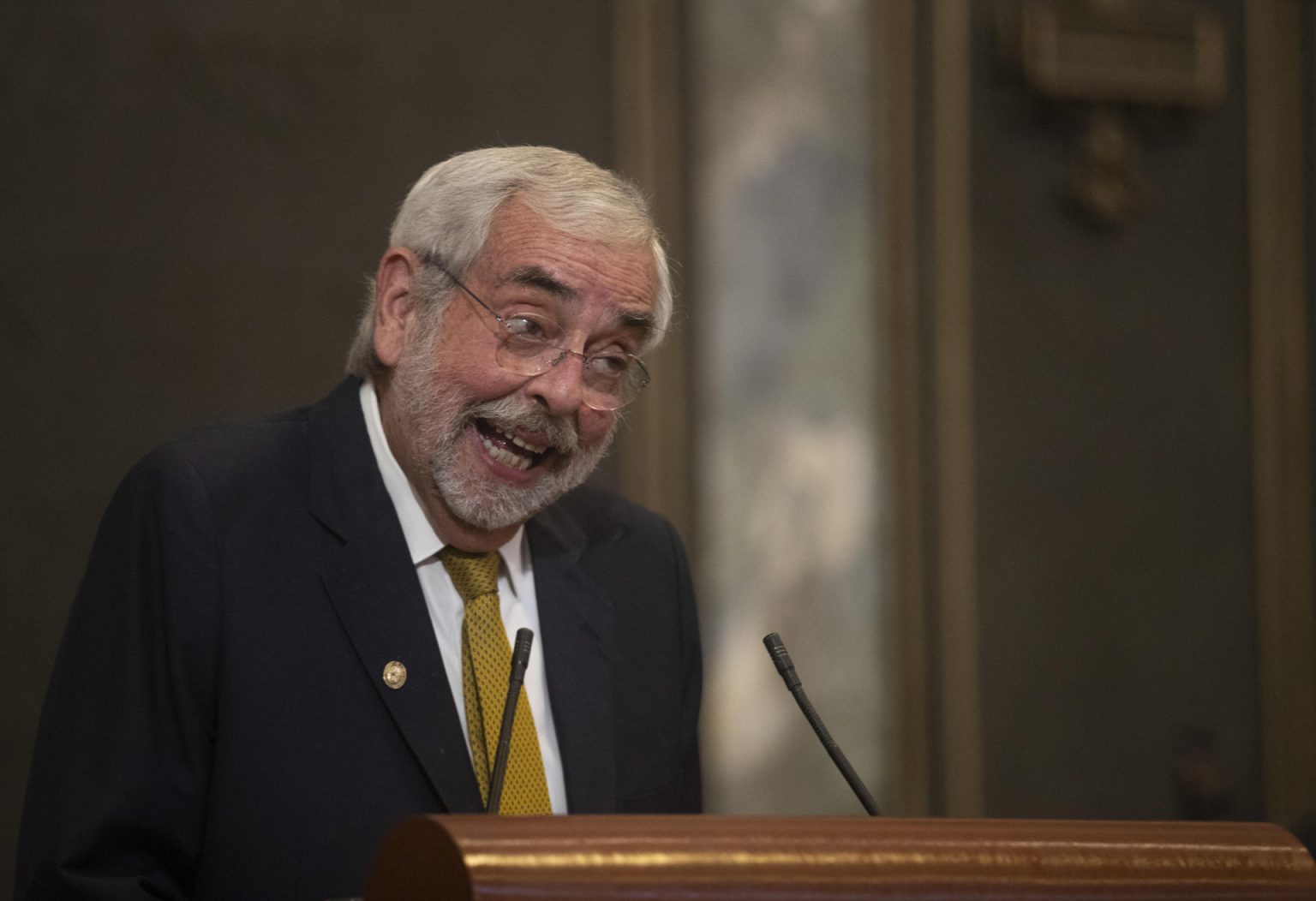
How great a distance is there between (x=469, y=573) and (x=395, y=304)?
41 cm

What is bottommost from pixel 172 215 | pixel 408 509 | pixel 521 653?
pixel 521 653

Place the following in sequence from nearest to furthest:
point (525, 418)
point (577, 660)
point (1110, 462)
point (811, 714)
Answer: point (811, 714) → point (525, 418) → point (577, 660) → point (1110, 462)

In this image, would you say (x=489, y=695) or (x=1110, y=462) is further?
(x=1110, y=462)

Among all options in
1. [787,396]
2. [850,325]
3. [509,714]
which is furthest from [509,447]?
[850,325]

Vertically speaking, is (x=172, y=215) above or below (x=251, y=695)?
above

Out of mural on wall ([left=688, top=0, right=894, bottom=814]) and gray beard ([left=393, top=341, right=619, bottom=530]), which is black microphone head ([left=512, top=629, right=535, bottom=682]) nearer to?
Result: gray beard ([left=393, top=341, right=619, bottom=530])

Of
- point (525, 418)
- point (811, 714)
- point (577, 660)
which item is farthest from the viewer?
point (577, 660)

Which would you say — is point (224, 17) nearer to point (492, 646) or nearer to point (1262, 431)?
point (492, 646)

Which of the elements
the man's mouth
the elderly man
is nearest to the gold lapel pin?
the elderly man

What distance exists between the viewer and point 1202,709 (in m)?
3.68

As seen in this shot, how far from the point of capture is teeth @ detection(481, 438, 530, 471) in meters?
1.98

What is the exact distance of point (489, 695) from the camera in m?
1.92

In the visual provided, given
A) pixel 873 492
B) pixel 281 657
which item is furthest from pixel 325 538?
pixel 873 492

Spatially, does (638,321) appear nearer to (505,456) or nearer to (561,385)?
(561,385)
